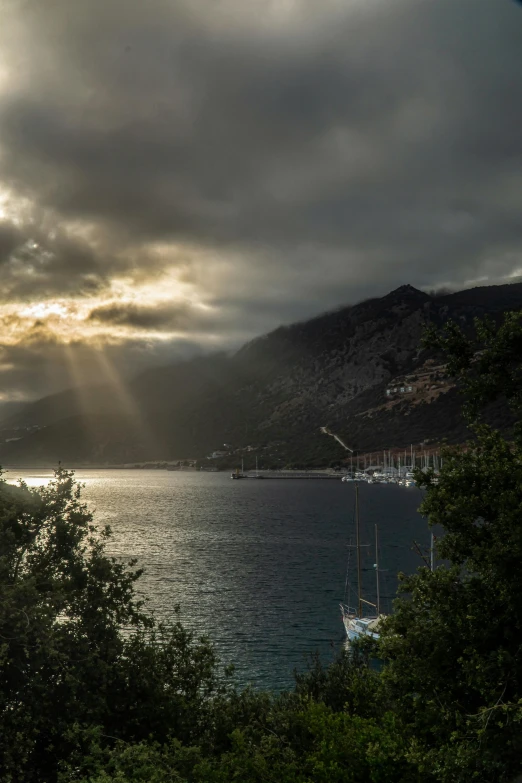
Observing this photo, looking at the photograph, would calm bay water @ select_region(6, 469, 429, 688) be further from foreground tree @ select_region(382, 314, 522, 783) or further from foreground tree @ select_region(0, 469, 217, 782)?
foreground tree @ select_region(382, 314, 522, 783)

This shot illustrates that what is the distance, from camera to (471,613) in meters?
17.5

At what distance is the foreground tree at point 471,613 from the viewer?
15852 millimetres

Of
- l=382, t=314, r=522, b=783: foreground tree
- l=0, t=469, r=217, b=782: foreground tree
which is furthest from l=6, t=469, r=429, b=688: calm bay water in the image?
l=382, t=314, r=522, b=783: foreground tree

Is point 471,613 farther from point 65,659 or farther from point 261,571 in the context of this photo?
point 261,571

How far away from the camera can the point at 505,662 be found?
16.2m

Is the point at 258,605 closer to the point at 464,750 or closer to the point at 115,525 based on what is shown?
the point at 464,750

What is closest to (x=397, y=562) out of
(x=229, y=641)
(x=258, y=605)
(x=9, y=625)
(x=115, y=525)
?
(x=258, y=605)

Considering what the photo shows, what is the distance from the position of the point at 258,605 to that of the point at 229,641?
1783cm

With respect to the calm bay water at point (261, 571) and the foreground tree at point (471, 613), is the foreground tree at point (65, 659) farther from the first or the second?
the calm bay water at point (261, 571)

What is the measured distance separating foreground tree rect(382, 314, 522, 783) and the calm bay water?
3675 centimetres

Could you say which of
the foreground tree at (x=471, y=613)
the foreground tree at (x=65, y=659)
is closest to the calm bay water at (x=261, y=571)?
the foreground tree at (x=65, y=659)

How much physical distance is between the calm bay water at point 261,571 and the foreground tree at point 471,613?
36747 millimetres

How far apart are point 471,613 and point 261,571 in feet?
305

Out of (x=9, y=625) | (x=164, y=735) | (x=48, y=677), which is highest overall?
(x=9, y=625)
